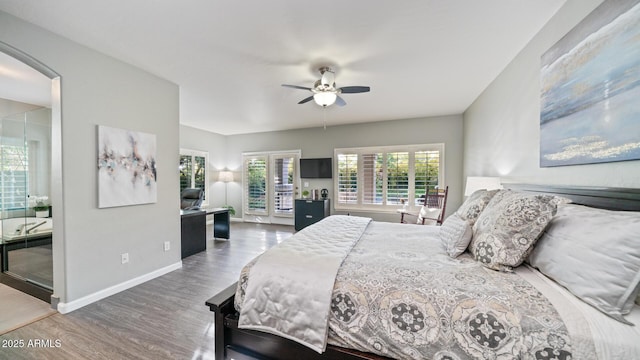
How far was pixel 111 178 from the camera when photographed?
254 centimetres

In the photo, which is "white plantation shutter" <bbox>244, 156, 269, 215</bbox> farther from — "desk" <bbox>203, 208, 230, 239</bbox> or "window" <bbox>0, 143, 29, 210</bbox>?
"window" <bbox>0, 143, 29, 210</bbox>

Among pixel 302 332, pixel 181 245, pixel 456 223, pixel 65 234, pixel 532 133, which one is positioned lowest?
pixel 181 245

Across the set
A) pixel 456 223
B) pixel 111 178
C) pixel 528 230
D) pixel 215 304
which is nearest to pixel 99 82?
pixel 111 178

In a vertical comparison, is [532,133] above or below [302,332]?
above

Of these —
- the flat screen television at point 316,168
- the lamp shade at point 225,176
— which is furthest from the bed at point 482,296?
the lamp shade at point 225,176

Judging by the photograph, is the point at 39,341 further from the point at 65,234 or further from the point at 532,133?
the point at 532,133

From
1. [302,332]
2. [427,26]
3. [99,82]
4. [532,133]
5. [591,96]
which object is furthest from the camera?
[99,82]

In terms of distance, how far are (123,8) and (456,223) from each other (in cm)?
317

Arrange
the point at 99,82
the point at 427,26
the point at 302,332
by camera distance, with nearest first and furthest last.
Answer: the point at 302,332 → the point at 427,26 → the point at 99,82

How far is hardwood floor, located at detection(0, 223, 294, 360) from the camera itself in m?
1.74

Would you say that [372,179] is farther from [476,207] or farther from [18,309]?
[18,309]

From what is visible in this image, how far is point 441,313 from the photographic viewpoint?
1071 mm

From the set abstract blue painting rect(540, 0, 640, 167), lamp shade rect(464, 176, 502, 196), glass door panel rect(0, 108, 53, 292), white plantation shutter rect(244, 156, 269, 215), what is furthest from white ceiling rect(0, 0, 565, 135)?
white plantation shutter rect(244, 156, 269, 215)

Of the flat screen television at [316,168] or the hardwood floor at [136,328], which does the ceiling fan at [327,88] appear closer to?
the hardwood floor at [136,328]
